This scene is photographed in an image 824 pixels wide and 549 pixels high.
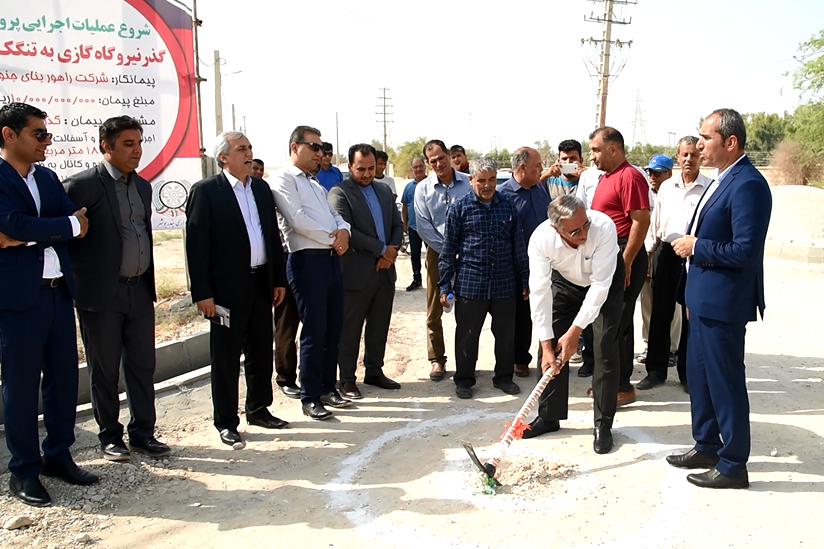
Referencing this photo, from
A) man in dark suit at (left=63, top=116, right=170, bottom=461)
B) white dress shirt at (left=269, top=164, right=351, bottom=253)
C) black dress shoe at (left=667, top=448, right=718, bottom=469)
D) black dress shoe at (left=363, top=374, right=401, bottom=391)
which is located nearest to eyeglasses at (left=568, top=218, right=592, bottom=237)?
black dress shoe at (left=667, top=448, right=718, bottom=469)

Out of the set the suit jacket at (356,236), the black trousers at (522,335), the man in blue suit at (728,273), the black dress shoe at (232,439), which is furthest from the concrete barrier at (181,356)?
the man in blue suit at (728,273)

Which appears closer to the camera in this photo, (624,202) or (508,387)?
(624,202)

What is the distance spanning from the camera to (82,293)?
380 centimetres

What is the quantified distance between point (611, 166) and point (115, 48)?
515 cm

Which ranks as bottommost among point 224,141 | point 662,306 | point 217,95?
point 662,306

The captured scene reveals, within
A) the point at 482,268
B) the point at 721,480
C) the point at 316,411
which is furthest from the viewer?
the point at 482,268

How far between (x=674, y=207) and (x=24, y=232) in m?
4.82

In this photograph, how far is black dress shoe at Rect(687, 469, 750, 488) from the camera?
3551mm

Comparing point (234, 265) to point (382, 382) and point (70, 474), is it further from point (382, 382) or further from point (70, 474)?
point (382, 382)

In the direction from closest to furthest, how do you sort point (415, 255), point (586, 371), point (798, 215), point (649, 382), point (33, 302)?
point (33, 302) < point (649, 382) < point (586, 371) < point (415, 255) < point (798, 215)

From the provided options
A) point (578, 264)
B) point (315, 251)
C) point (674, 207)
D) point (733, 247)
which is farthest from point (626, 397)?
point (315, 251)

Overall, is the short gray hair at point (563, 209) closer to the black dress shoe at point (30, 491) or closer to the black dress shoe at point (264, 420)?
the black dress shoe at point (264, 420)

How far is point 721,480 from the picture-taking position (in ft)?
11.7

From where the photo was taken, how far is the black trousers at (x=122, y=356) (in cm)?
390
